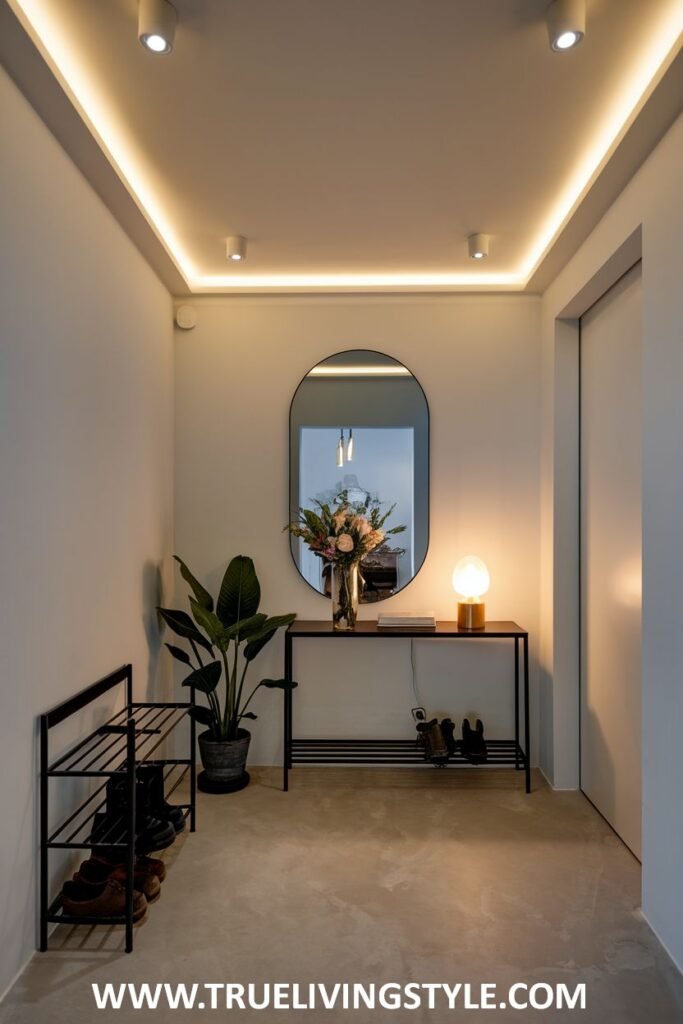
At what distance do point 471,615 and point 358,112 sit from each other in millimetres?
2183

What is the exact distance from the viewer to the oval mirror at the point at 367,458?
3.52m

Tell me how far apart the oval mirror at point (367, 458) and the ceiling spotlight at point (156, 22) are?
6.38 feet

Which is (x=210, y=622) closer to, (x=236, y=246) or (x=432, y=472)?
(x=432, y=472)

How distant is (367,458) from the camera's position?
11.6 ft

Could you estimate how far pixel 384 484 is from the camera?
3.52 metres

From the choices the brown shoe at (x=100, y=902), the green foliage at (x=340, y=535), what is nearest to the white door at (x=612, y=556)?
the green foliage at (x=340, y=535)

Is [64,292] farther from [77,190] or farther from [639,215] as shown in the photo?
[639,215]

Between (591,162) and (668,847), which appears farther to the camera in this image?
(591,162)

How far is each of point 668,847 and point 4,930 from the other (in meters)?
1.91

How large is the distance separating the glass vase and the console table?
57 millimetres

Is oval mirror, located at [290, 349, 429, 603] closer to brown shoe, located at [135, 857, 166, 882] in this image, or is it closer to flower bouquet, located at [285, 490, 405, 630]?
flower bouquet, located at [285, 490, 405, 630]

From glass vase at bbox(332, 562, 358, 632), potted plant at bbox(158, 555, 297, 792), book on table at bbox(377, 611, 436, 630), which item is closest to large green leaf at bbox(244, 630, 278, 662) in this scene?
potted plant at bbox(158, 555, 297, 792)

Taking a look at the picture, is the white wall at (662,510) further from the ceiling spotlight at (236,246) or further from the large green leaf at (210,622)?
the large green leaf at (210,622)

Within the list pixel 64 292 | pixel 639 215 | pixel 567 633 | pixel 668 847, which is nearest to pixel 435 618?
pixel 567 633
